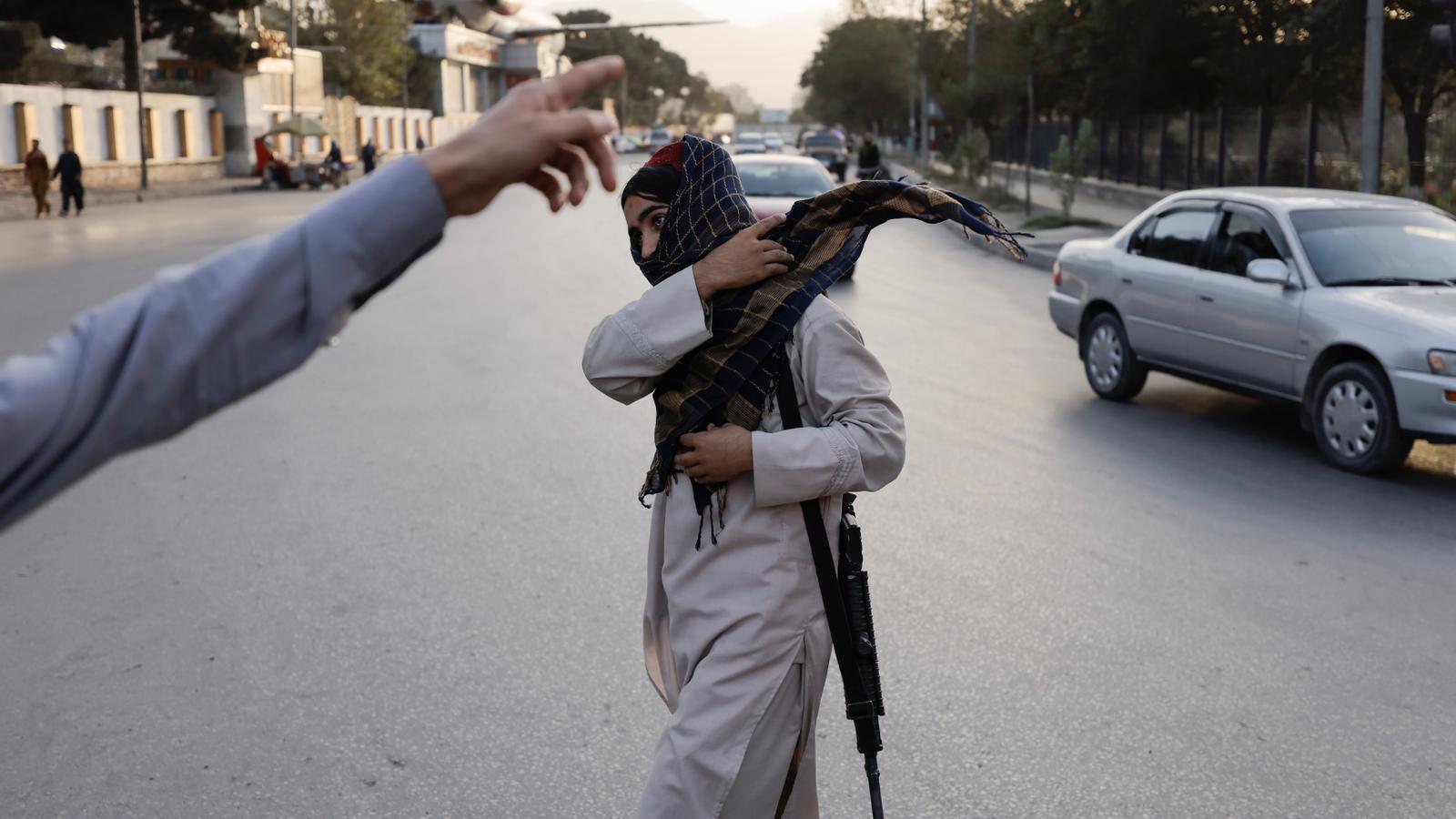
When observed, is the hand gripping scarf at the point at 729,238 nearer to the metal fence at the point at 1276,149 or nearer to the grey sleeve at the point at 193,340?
the grey sleeve at the point at 193,340

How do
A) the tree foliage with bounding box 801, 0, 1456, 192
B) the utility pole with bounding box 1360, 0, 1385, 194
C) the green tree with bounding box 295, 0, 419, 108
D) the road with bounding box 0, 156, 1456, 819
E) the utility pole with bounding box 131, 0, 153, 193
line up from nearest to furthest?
the road with bounding box 0, 156, 1456, 819 < the utility pole with bounding box 1360, 0, 1385, 194 < the tree foliage with bounding box 801, 0, 1456, 192 < the utility pole with bounding box 131, 0, 153, 193 < the green tree with bounding box 295, 0, 419, 108

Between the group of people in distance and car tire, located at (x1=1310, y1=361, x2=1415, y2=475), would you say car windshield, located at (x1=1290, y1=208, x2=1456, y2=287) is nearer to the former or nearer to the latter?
car tire, located at (x1=1310, y1=361, x2=1415, y2=475)

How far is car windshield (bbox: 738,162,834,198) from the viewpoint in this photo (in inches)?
766

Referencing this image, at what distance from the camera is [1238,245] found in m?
9.62

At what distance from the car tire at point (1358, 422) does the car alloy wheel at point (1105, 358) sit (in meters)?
1.99

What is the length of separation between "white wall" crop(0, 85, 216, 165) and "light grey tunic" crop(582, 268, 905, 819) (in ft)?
138

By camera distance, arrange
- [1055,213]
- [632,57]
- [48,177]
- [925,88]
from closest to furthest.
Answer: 1. [1055,213]
2. [48,177]
3. [925,88]
4. [632,57]

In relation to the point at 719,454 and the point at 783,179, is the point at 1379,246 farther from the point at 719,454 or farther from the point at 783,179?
the point at 783,179

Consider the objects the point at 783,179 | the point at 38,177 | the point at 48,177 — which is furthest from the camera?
Result: the point at 48,177

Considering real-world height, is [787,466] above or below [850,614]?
above

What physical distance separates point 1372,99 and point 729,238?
15775 mm

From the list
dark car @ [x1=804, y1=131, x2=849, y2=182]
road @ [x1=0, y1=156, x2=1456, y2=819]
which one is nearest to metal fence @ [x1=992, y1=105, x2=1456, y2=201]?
road @ [x1=0, y1=156, x2=1456, y2=819]

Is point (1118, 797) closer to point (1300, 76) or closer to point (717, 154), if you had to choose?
point (717, 154)

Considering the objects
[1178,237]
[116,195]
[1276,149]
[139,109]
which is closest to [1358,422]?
[1178,237]
